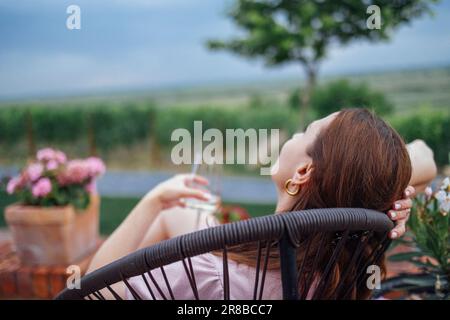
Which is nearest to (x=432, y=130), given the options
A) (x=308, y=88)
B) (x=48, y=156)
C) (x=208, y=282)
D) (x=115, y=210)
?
(x=308, y=88)

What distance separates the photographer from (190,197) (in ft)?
3.79

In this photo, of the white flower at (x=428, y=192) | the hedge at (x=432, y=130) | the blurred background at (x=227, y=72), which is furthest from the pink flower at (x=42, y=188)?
the hedge at (x=432, y=130)

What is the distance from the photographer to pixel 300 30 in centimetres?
614

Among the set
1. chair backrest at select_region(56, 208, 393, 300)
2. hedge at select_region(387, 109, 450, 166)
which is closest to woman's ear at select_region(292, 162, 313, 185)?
chair backrest at select_region(56, 208, 393, 300)

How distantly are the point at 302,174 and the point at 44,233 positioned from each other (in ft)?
5.72

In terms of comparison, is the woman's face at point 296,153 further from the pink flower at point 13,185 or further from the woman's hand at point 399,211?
the pink flower at point 13,185

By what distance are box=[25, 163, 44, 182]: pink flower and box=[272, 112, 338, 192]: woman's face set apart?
168cm

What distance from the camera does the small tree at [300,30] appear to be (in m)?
5.92

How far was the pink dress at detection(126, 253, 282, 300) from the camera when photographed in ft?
2.71

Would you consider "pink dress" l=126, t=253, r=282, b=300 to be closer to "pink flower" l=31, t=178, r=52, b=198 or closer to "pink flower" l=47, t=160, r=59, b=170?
"pink flower" l=31, t=178, r=52, b=198

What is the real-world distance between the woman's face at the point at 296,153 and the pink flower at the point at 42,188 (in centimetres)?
162
